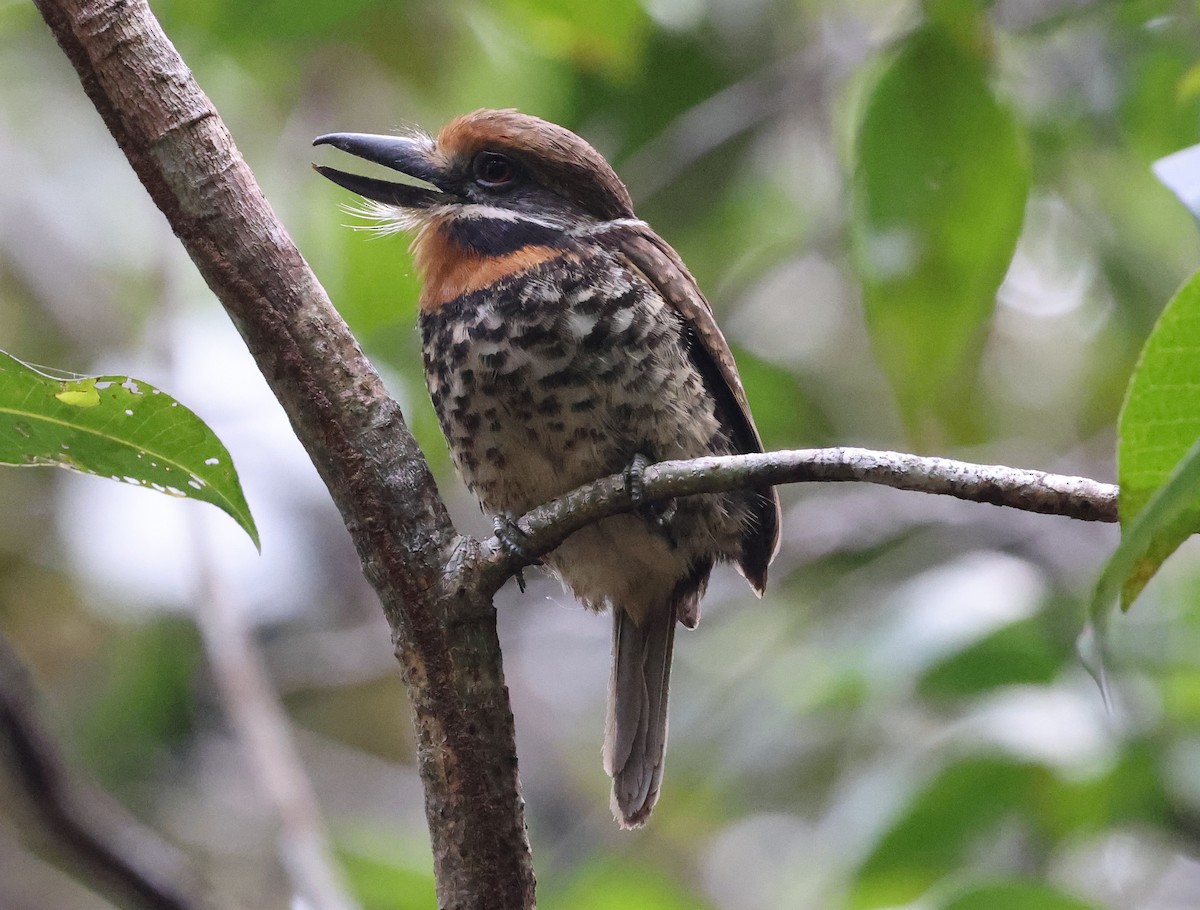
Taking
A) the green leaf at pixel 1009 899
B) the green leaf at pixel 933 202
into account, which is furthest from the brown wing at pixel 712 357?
the green leaf at pixel 1009 899

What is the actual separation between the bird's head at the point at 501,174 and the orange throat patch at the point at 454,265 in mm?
65

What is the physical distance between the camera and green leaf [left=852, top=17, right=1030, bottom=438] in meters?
2.02

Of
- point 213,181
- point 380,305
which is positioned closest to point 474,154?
point 380,305

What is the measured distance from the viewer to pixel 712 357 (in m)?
2.31

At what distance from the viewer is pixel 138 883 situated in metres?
2.07

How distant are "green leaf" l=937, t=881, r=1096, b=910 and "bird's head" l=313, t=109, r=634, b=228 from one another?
120 cm

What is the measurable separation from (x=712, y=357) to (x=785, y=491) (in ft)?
7.24

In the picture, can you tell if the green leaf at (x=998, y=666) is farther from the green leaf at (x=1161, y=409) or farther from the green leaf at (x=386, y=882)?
Result: the green leaf at (x=1161, y=409)

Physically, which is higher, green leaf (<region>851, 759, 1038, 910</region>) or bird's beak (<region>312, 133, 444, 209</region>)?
bird's beak (<region>312, 133, 444, 209</region>)

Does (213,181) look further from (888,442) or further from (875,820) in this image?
(888,442)

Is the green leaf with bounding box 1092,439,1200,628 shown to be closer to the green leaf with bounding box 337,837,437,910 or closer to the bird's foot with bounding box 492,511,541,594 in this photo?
the bird's foot with bounding box 492,511,541,594

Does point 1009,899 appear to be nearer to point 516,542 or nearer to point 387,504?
point 516,542

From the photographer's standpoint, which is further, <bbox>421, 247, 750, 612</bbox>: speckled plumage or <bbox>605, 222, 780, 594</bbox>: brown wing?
<bbox>605, 222, 780, 594</bbox>: brown wing

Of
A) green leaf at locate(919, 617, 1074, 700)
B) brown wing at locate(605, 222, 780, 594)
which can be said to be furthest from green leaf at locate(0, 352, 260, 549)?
green leaf at locate(919, 617, 1074, 700)
